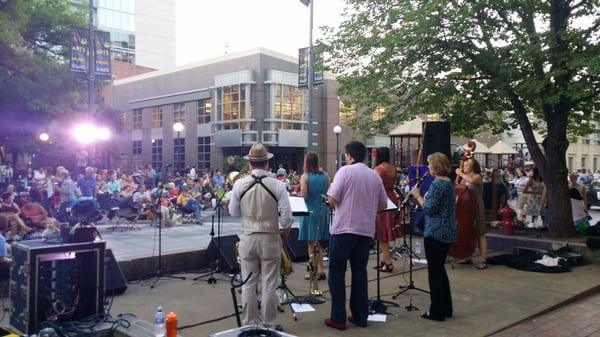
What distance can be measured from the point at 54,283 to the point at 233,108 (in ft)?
104

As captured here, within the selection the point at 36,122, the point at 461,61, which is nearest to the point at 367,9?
the point at 461,61

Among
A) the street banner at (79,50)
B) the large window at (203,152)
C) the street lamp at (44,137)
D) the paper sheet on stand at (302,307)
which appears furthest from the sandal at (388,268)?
the large window at (203,152)

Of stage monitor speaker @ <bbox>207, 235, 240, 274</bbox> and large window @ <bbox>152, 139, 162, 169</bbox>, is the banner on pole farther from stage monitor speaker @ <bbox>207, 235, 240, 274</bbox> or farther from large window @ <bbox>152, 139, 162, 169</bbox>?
large window @ <bbox>152, 139, 162, 169</bbox>

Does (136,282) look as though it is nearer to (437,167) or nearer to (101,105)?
(437,167)

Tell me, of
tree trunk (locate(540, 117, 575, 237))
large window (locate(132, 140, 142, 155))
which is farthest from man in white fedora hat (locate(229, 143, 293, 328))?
large window (locate(132, 140, 142, 155))

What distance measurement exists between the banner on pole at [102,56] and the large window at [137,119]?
2861 cm

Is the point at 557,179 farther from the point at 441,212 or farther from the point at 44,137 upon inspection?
the point at 44,137

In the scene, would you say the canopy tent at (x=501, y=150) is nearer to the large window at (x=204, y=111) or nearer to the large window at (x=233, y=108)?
the large window at (x=233, y=108)

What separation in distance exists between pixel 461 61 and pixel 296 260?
5003mm

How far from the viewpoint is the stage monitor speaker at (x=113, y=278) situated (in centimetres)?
621

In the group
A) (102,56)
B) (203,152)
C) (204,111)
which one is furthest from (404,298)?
(204,111)

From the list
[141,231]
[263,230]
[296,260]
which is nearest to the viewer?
[263,230]

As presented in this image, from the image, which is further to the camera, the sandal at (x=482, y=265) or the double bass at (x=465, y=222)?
the sandal at (x=482, y=265)

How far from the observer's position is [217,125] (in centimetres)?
3703
